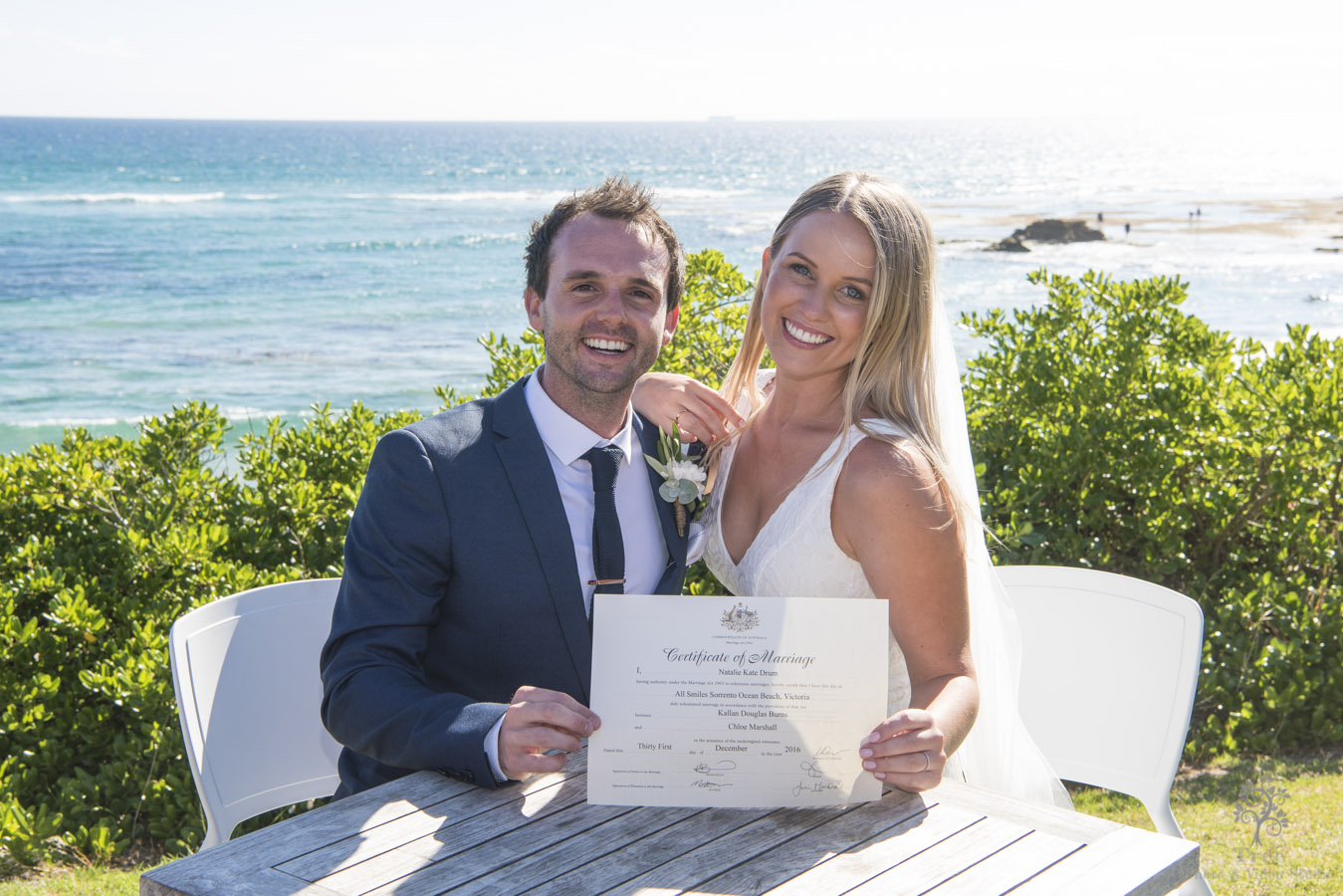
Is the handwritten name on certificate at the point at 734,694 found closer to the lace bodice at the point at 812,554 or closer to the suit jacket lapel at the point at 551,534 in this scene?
the suit jacket lapel at the point at 551,534

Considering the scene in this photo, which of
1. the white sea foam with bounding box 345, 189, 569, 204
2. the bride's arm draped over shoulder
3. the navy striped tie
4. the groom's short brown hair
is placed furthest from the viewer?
the white sea foam with bounding box 345, 189, 569, 204

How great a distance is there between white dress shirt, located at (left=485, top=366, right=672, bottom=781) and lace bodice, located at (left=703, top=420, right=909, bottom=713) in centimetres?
27

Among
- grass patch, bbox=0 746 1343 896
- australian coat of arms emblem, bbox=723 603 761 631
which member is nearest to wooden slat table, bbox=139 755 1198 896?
australian coat of arms emblem, bbox=723 603 761 631

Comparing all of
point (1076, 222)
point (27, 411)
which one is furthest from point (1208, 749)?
point (1076, 222)

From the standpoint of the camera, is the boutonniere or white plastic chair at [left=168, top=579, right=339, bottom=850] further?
white plastic chair at [left=168, top=579, right=339, bottom=850]

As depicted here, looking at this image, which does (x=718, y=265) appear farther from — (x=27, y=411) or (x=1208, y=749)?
(x=27, y=411)

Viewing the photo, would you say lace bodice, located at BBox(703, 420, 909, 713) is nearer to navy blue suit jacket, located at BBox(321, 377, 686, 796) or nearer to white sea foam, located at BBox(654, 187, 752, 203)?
navy blue suit jacket, located at BBox(321, 377, 686, 796)

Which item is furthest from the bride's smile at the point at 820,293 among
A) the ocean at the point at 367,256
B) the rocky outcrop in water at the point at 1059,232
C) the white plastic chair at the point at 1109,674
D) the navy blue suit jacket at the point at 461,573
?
the rocky outcrop in water at the point at 1059,232

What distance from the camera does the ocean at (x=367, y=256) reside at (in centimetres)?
2108

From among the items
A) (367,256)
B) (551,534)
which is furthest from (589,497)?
(367,256)

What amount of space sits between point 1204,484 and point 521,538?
3939 millimetres

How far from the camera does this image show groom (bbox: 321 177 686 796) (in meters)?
2.32

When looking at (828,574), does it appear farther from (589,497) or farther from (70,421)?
(70,421)

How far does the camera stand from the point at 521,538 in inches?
106
